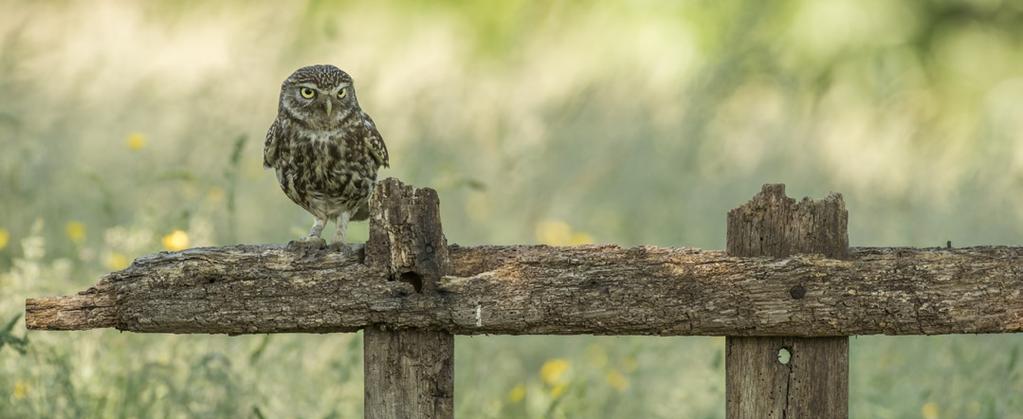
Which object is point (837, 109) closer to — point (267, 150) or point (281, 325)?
point (267, 150)

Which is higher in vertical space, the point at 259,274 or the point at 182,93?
the point at 182,93

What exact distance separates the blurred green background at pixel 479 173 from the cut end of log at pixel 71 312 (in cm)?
41

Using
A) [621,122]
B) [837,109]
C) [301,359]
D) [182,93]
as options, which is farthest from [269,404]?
[837,109]

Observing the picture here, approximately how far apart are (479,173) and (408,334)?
15.2 feet

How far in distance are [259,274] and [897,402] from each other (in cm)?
289

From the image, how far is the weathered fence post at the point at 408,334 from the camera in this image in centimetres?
318

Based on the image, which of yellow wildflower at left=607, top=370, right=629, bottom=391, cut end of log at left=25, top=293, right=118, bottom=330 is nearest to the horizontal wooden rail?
cut end of log at left=25, top=293, right=118, bottom=330

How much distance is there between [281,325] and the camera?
3.22 metres

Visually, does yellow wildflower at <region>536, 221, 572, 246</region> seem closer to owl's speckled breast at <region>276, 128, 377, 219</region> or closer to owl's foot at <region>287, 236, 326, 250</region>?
owl's speckled breast at <region>276, 128, 377, 219</region>

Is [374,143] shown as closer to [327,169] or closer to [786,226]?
[327,169]

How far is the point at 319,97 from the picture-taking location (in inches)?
159

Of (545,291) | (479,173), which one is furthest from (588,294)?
(479,173)

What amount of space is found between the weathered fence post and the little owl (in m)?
0.87

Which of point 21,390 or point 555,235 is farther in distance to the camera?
point 555,235
